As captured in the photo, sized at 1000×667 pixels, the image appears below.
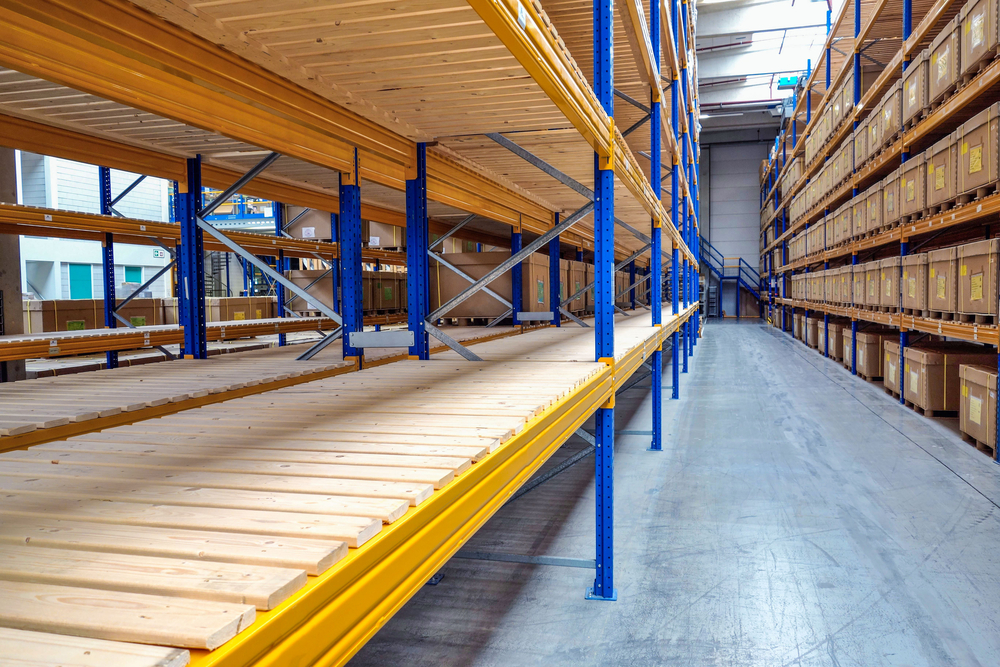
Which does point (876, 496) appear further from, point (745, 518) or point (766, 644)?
point (766, 644)

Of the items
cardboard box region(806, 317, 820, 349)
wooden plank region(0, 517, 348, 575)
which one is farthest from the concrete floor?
cardboard box region(806, 317, 820, 349)

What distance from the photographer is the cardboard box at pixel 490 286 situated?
7.16 metres

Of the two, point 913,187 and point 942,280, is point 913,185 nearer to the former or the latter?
point 913,187

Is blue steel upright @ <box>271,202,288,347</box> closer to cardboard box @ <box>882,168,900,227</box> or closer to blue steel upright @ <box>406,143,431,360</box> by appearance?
blue steel upright @ <box>406,143,431,360</box>

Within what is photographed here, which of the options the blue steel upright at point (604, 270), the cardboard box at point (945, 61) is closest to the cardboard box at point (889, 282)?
the cardboard box at point (945, 61)

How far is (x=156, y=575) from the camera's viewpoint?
3.19 feet

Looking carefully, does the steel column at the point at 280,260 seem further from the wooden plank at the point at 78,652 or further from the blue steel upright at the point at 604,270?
the wooden plank at the point at 78,652

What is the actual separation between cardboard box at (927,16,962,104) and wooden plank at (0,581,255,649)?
7.54 m

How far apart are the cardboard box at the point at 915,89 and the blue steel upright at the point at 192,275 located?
7423 mm

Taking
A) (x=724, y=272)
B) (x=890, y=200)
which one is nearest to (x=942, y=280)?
(x=890, y=200)

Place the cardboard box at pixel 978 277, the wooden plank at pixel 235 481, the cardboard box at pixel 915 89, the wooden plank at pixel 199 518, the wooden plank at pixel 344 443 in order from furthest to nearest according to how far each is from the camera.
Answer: the cardboard box at pixel 915 89 → the cardboard box at pixel 978 277 → the wooden plank at pixel 344 443 → the wooden plank at pixel 235 481 → the wooden plank at pixel 199 518

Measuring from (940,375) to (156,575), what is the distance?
7.78 metres

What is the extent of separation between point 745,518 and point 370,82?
3468 millimetres

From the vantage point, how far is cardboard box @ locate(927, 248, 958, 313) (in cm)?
616
